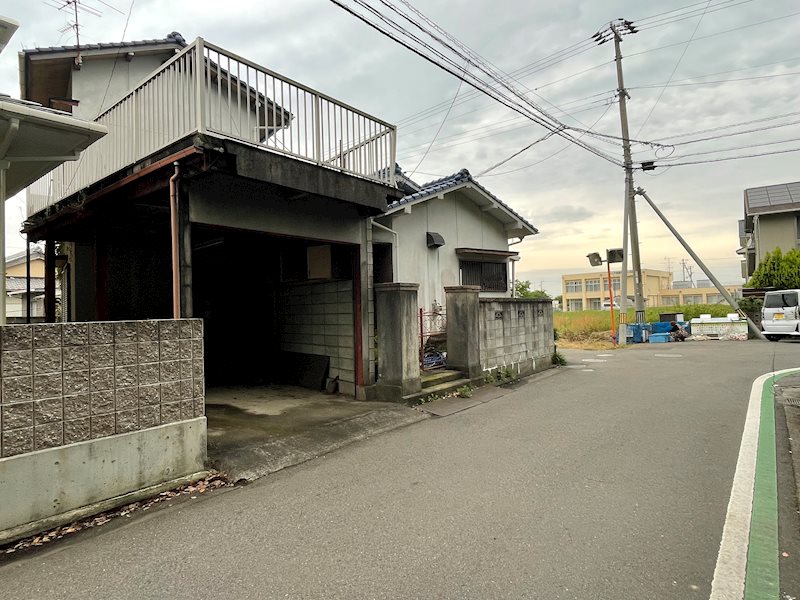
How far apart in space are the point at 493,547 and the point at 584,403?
480 centimetres

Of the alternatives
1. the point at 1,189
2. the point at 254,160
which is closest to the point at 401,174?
the point at 254,160

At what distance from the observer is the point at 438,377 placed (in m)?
7.60

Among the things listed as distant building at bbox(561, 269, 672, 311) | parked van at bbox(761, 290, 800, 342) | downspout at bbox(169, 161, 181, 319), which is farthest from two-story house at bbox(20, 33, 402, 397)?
distant building at bbox(561, 269, 672, 311)

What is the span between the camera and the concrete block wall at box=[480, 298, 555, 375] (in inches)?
337

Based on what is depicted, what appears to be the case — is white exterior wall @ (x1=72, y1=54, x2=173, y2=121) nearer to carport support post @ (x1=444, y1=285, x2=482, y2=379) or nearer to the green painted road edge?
carport support post @ (x1=444, y1=285, x2=482, y2=379)

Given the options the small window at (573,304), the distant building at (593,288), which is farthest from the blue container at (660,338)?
the small window at (573,304)

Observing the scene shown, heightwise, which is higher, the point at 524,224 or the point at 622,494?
the point at 524,224

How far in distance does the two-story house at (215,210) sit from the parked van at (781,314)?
17.4 m

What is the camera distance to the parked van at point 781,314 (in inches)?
640

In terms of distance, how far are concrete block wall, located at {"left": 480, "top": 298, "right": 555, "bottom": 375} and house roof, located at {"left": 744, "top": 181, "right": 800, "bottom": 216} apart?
19291mm

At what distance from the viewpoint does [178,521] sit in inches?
129

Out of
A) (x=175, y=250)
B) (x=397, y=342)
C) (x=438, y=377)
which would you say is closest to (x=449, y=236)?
(x=438, y=377)

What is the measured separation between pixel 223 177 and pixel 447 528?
4.38m

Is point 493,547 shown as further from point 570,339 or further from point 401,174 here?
point 570,339
